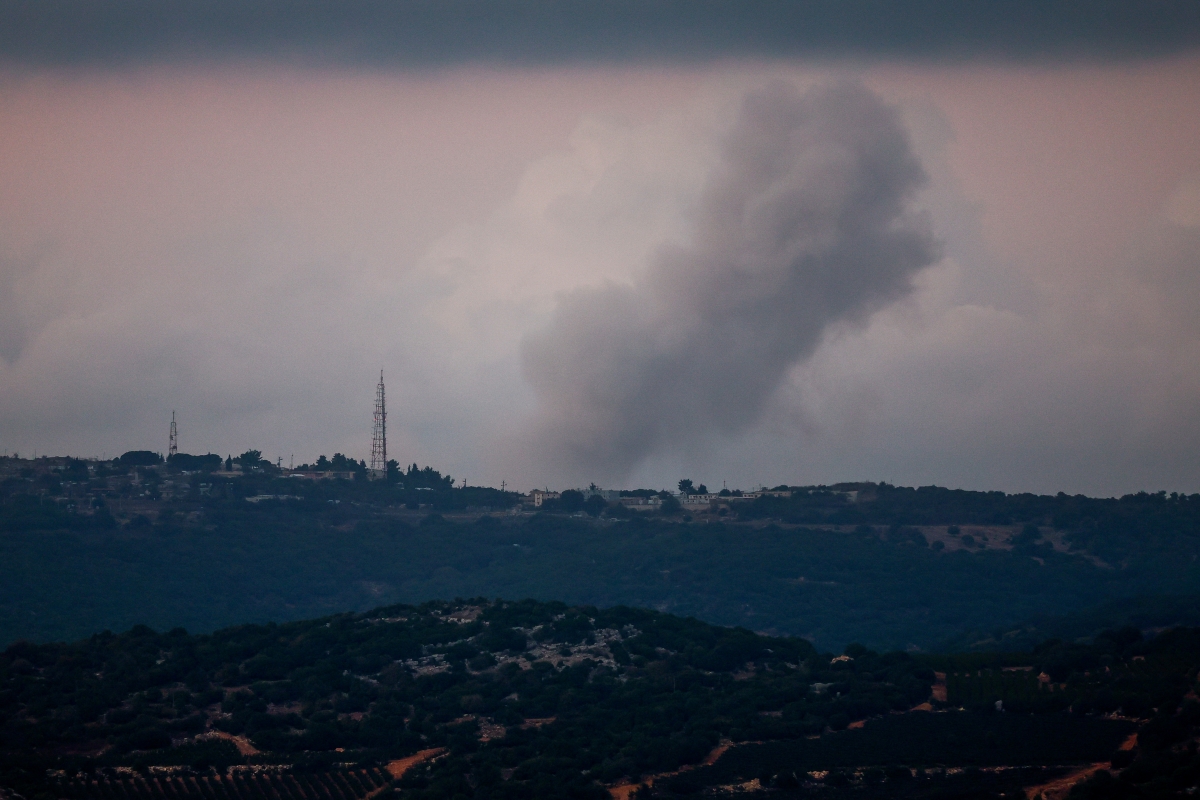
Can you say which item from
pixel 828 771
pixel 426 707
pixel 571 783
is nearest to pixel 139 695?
pixel 426 707

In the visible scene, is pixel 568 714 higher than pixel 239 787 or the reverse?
higher

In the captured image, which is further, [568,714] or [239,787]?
[568,714]

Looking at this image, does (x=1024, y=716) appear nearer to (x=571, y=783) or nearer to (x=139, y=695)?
(x=571, y=783)

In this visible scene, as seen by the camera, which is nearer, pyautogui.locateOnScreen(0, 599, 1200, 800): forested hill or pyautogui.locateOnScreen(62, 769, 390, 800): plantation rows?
pyautogui.locateOnScreen(62, 769, 390, 800): plantation rows

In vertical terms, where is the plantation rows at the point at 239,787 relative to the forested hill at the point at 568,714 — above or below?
below

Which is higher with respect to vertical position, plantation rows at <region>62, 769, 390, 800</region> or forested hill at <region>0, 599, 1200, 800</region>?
forested hill at <region>0, 599, 1200, 800</region>
